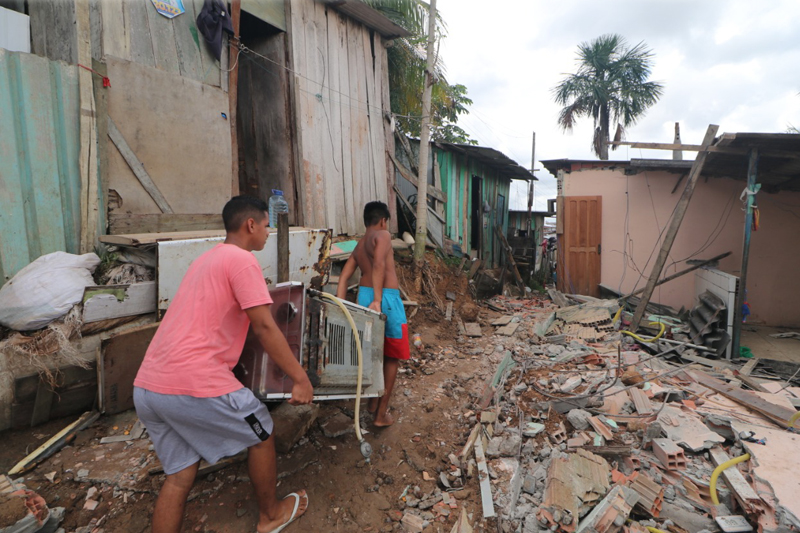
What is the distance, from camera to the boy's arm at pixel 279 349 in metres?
1.96

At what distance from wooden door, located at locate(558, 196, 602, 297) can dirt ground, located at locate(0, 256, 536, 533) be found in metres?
6.85

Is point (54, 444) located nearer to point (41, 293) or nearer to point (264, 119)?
point (41, 293)

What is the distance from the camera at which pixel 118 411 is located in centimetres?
325

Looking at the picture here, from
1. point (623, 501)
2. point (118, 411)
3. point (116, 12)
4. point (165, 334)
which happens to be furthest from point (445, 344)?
point (116, 12)

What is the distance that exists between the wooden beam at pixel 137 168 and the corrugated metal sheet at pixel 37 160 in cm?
31

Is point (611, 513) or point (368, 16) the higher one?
point (368, 16)

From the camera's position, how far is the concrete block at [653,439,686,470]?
2842 mm

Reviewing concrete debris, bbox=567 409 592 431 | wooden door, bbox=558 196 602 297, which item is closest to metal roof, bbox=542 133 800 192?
wooden door, bbox=558 196 602 297

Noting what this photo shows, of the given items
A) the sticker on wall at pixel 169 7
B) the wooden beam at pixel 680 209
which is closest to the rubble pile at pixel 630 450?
the wooden beam at pixel 680 209

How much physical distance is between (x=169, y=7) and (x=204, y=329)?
4166 mm

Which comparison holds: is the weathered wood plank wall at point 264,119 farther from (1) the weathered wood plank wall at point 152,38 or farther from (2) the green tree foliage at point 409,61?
(2) the green tree foliage at point 409,61

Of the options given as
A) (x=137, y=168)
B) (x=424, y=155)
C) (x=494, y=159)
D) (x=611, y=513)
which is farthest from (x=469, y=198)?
(x=611, y=513)

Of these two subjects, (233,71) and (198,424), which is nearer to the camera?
(198,424)

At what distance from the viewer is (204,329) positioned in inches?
76.7
